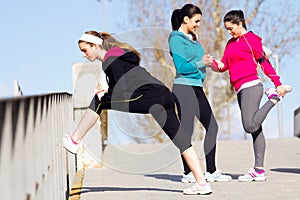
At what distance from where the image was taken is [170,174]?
354 inches

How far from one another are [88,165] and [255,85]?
3055 mm

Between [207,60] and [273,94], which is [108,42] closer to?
[207,60]

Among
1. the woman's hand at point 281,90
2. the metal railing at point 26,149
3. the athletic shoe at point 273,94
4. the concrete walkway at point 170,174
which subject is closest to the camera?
the metal railing at point 26,149

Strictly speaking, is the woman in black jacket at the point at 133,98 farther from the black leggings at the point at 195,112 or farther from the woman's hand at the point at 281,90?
the woman's hand at the point at 281,90

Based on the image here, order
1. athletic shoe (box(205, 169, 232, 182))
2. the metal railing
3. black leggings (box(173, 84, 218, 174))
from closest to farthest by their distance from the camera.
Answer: the metal railing
black leggings (box(173, 84, 218, 174))
athletic shoe (box(205, 169, 232, 182))

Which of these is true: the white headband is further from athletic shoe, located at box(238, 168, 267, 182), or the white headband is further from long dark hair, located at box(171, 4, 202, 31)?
athletic shoe, located at box(238, 168, 267, 182)

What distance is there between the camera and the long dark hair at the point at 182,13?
7.43 meters

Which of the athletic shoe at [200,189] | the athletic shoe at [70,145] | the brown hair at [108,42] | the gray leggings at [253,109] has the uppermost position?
the brown hair at [108,42]

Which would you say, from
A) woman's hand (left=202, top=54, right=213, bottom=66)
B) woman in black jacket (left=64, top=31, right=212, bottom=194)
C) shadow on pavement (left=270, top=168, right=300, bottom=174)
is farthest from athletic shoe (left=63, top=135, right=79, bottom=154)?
shadow on pavement (left=270, top=168, right=300, bottom=174)

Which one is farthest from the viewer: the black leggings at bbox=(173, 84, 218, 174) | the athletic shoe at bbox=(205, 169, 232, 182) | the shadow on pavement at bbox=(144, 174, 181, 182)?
the shadow on pavement at bbox=(144, 174, 181, 182)

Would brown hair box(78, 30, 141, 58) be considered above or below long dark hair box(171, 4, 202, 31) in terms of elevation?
below

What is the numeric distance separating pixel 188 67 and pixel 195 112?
0.59 metres

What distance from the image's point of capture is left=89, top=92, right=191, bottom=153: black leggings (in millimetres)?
6668

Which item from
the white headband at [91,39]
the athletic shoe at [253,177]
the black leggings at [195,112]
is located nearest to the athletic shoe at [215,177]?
the black leggings at [195,112]
